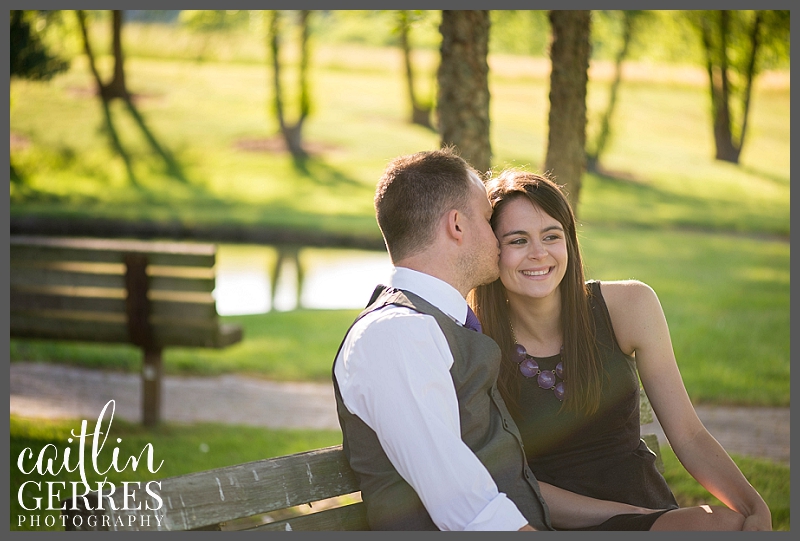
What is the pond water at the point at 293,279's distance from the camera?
42.5 ft

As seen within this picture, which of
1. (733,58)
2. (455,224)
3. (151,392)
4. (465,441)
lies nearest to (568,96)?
(455,224)

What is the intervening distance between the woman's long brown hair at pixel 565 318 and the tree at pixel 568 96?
5.05ft

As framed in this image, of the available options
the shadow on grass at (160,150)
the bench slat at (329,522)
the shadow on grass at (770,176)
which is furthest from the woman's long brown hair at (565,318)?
the shadow on grass at (160,150)

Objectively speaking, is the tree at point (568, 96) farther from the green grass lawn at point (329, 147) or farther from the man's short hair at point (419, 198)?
the green grass lawn at point (329, 147)

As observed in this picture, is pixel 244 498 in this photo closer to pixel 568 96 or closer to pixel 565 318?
pixel 565 318

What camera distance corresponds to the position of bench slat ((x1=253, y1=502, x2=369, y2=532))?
7.35ft

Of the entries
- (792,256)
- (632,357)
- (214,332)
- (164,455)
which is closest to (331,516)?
(632,357)

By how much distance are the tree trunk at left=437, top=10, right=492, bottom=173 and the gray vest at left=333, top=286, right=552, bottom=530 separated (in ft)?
6.48

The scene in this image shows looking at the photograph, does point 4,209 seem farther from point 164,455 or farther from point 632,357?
point 632,357

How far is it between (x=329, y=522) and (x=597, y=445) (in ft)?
3.33

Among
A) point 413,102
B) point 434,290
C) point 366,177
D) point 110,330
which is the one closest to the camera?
point 434,290

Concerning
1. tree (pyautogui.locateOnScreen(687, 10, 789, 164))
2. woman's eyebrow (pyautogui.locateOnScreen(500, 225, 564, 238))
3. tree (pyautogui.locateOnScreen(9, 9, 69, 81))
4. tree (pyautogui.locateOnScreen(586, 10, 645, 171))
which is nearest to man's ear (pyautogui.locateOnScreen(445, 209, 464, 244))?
woman's eyebrow (pyautogui.locateOnScreen(500, 225, 564, 238))

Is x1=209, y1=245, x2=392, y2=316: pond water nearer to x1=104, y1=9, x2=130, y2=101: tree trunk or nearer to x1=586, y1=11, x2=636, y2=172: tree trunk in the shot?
x1=586, y1=11, x2=636, y2=172: tree trunk

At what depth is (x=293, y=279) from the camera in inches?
578
